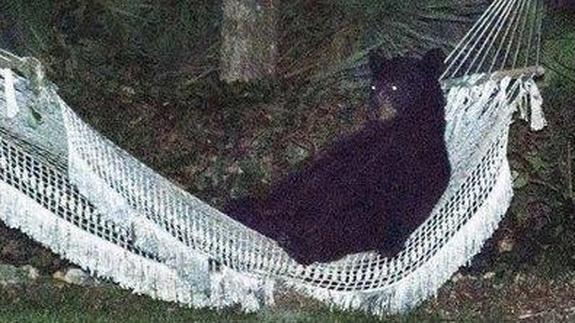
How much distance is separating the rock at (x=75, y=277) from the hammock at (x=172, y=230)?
3.46 ft

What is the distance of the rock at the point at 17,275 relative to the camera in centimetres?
569

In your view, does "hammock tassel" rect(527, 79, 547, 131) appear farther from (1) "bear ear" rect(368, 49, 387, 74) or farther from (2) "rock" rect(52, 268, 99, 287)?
(2) "rock" rect(52, 268, 99, 287)

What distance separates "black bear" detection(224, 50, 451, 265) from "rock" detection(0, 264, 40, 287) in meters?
1.05

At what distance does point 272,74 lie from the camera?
6.71 meters

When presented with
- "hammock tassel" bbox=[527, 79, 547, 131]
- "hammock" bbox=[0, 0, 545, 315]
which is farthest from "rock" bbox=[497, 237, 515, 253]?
"hammock" bbox=[0, 0, 545, 315]

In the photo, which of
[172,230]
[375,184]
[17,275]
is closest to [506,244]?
[375,184]

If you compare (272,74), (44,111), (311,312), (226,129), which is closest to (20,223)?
(44,111)

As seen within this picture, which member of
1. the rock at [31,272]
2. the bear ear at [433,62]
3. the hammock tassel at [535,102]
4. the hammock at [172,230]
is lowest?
the rock at [31,272]

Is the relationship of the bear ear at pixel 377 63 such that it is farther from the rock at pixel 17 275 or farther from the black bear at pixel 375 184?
the rock at pixel 17 275

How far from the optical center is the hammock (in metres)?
4.64

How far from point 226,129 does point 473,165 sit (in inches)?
68.0

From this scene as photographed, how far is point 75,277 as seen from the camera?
588 centimetres

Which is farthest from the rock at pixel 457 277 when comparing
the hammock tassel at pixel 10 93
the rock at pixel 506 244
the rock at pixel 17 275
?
the hammock tassel at pixel 10 93

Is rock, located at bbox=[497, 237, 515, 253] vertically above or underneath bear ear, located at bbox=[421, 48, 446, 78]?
underneath
